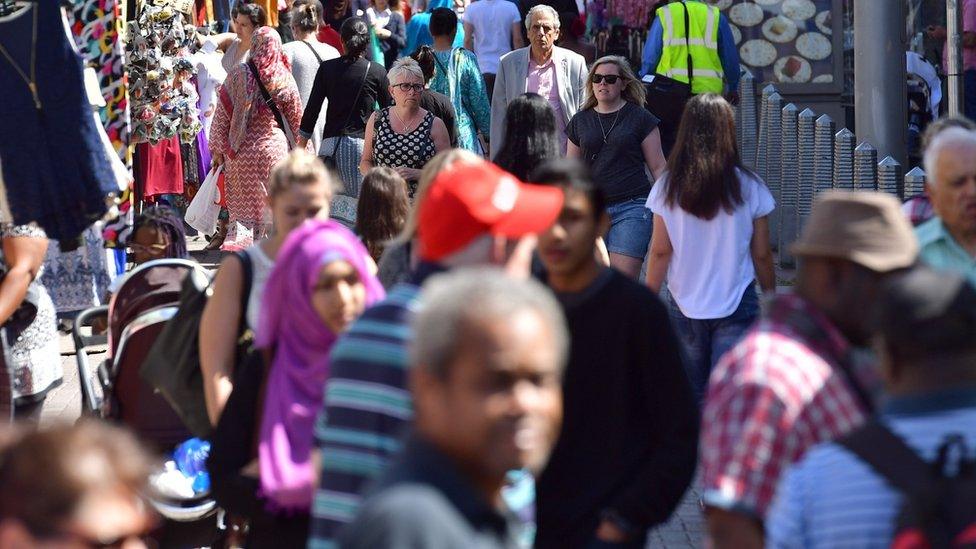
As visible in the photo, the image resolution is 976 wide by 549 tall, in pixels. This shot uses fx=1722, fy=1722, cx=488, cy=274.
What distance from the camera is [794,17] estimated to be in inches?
611

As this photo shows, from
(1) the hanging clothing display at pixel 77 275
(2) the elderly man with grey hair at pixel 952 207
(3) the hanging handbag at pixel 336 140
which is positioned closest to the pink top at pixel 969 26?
(3) the hanging handbag at pixel 336 140

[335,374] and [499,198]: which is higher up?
[499,198]

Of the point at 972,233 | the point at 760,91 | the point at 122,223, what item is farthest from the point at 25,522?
the point at 760,91

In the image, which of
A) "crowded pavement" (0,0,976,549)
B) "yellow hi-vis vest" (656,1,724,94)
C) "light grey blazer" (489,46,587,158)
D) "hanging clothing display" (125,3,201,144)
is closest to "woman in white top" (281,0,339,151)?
"hanging clothing display" (125,3,201,144)

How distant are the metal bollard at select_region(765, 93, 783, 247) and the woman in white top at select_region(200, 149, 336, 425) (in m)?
8.55

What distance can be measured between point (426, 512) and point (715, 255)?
4.80 metres

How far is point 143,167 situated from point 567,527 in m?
11.1

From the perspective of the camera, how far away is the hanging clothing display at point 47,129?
5.93m

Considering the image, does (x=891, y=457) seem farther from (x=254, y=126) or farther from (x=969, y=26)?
(x=969, y=26)

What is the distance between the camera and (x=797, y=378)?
351cm

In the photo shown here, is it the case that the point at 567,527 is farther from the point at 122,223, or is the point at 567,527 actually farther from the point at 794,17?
the point at 794,17

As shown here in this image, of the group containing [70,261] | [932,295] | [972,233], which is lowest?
[70,261]

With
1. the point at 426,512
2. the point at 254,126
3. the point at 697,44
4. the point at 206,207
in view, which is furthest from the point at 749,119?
the point at 426,512

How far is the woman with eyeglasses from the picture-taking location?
1029cm
